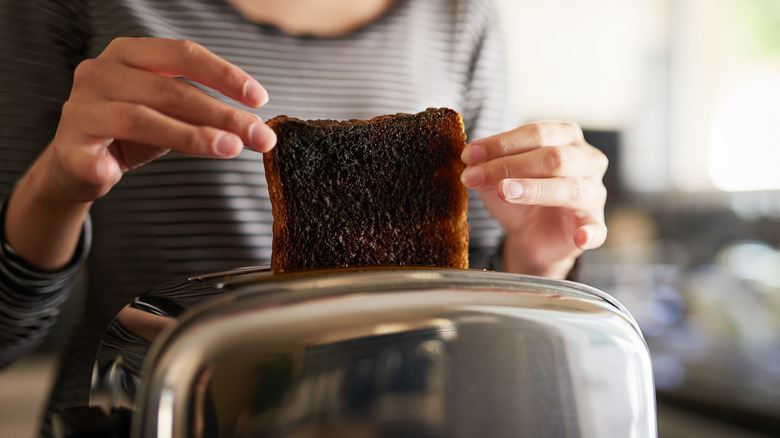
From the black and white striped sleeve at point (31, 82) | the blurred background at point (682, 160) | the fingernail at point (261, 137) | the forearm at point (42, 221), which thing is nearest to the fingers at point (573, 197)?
the fingernail at point (261, 137)

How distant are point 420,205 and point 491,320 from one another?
0.39 feet

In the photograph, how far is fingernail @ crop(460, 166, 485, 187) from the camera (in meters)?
0.39

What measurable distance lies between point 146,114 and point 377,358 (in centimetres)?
20

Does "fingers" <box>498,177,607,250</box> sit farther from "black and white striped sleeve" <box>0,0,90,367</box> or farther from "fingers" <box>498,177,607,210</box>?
"black and white striped sleeve" <box>0,0,90,367</box>

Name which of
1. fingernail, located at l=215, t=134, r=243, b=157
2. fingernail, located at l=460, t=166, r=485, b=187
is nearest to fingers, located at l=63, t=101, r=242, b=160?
fingernail, located at l=215, t=134, r=243, b=157

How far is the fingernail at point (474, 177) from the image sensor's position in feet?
1.27

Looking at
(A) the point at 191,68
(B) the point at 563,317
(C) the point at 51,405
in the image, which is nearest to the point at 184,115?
(A) the point at 191,68

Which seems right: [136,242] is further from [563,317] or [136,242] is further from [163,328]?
[563,317]

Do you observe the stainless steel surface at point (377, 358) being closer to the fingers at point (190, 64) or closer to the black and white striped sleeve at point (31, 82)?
the fingers at point (190, 64)

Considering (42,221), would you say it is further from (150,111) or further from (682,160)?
(682,160)

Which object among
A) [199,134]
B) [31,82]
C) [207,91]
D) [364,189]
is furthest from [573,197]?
[31,82]

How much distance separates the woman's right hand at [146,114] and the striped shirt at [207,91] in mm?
204

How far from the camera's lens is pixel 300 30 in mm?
654

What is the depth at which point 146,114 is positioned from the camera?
33cm
